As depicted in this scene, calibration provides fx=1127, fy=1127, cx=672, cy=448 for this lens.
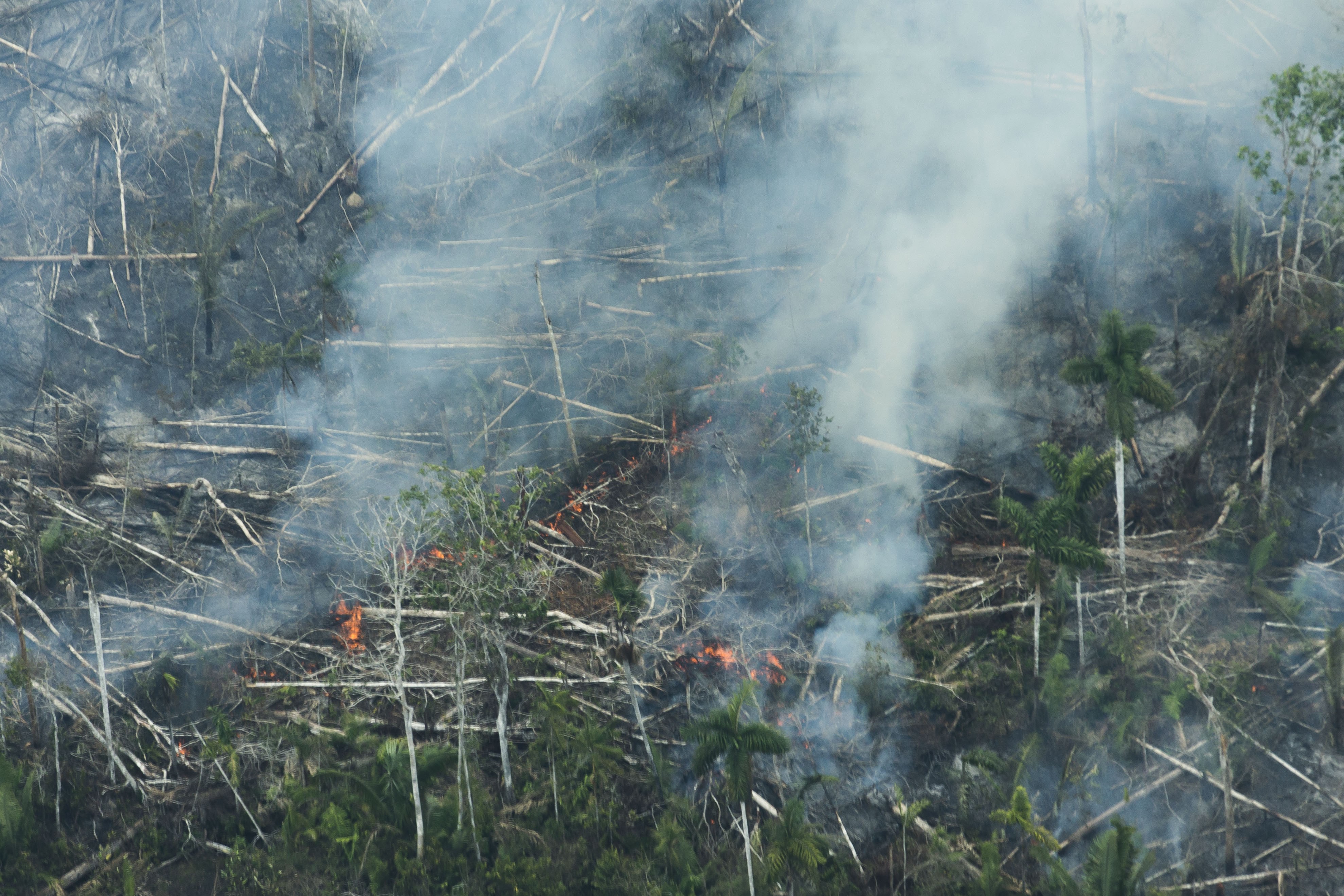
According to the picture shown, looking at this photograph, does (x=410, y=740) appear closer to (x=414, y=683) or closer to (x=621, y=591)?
(x=414, y=683)

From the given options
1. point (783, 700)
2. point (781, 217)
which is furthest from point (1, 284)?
point (783, 700)

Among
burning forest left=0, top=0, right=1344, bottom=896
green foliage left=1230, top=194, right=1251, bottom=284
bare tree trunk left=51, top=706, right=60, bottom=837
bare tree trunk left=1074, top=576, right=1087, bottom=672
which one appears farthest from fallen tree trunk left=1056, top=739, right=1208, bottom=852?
bare tree trunk left=51, top=706, right=60, bottom=837

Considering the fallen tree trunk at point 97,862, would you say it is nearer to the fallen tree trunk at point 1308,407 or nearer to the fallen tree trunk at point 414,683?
the fallen tree trunk at point 414,683

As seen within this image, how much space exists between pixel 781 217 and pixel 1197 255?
7284 millimetres

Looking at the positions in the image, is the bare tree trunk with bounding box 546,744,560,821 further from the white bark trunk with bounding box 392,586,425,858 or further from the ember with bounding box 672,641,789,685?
the ember with bounding box 672,641,789,685

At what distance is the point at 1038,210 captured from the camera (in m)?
19.6

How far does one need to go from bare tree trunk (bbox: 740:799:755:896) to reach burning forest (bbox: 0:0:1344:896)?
16cm

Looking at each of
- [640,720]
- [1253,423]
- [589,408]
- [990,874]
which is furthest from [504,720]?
[1253,423]

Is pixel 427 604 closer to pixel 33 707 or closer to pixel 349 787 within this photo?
pixel 349 787

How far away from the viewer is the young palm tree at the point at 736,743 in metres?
13.6

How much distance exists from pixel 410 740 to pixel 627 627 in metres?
3.92

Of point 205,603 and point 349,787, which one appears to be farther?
point 205,603

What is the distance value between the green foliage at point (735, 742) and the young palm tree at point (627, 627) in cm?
131

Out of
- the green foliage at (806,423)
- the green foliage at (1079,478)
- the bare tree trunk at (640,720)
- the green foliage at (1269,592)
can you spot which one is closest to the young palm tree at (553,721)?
the bare tree trunk at (640,720)
